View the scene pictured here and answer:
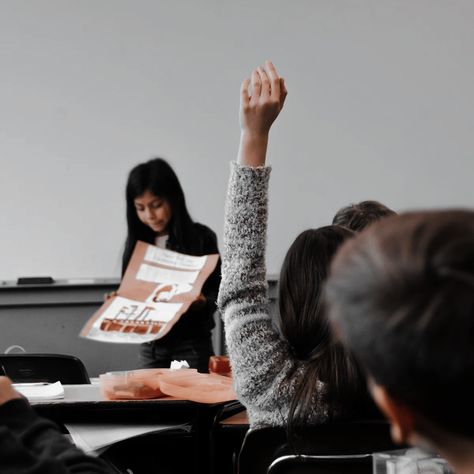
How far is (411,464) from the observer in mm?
1210

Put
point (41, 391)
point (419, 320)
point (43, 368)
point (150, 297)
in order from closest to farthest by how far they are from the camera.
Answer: point (419, 320)
point (41, 391)
point (43, 368)
point (150, 297)

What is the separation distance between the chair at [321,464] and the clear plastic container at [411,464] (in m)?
0.20

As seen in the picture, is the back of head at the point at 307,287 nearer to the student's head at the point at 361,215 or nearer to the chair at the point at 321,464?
the chair at the point at 321,464

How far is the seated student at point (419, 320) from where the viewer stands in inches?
20.7

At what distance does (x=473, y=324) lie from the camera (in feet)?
1.70

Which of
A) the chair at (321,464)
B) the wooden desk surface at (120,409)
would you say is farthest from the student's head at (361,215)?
the chair at (321,464)

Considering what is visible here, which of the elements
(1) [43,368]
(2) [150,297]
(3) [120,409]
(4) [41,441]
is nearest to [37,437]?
(4) [41,441]

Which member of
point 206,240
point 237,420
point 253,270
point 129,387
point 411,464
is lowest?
point 237,420

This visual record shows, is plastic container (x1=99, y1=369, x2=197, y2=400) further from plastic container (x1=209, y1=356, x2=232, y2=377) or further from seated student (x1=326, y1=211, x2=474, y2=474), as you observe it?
seated student (x1=326, y1=211, x2=474, y2=474)

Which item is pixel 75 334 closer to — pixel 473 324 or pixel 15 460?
pixel 15 460

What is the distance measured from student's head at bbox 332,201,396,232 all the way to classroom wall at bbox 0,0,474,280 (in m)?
1.89

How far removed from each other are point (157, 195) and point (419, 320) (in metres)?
2.78

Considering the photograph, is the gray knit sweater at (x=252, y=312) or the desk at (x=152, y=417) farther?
the desk at (x=152, y=417)

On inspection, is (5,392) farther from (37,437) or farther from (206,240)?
(206,240)
